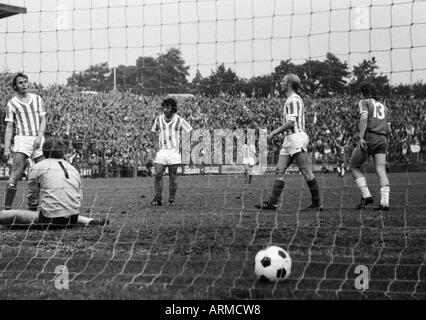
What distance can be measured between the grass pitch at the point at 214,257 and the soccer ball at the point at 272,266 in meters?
0.06

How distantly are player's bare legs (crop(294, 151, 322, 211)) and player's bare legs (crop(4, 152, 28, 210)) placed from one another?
13.6 ft

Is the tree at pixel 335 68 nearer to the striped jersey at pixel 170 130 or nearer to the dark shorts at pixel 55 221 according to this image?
the dark shorts at pixel 55 221

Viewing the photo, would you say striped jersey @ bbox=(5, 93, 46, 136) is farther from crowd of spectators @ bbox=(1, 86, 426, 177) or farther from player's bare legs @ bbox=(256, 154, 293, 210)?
crowd of spectators @ bbox=(1, 86, 426, 177)

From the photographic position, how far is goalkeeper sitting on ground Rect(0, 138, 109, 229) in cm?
657

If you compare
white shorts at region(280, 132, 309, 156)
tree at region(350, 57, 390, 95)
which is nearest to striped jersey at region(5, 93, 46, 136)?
white shorts at region(280, 132, 309, 156)

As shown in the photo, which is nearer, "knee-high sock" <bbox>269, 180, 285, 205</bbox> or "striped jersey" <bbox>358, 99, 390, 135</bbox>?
"knee-high sock" <bbox>269, 180, 285, 205</bbox>

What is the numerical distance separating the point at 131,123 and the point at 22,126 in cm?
1761

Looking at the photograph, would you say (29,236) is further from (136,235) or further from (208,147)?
(208,147)

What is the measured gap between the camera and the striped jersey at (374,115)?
889cm

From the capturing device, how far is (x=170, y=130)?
11.0 metres

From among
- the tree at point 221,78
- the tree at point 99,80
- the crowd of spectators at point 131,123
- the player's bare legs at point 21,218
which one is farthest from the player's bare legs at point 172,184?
the crowd of spectators at point 131,123

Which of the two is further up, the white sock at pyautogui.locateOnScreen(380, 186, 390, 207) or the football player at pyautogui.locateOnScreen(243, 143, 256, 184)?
the football player at pyautogui.locateOnScreen(243, 143, 256, 184)

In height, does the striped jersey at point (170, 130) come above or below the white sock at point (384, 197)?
above

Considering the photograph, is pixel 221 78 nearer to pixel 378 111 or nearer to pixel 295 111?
pixel 295 111
